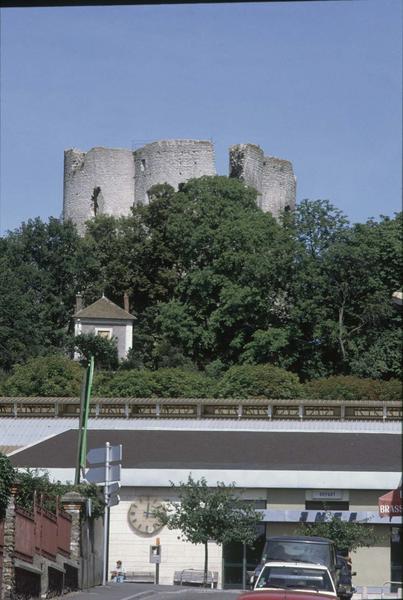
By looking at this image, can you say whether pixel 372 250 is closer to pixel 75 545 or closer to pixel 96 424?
pixel 96 424

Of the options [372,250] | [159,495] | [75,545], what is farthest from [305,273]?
[75,545]

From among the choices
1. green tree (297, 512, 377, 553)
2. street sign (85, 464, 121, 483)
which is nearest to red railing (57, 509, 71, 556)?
street sign (85, 464, 121, 483)

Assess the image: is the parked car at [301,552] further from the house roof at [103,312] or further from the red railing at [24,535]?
the house roof at [103,312]

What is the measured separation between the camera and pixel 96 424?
193 ft

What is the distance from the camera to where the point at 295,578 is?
1802 centimetres

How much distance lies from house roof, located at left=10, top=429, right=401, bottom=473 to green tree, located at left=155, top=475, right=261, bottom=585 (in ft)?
19.4

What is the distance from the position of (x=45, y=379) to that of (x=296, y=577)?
56412mm

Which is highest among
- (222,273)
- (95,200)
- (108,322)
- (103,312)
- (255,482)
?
(95,200)

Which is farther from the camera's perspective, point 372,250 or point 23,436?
point 372,250

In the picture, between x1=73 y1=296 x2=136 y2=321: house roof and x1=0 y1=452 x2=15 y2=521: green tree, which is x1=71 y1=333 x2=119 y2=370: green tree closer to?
x1=73 y1=296 x2=136 y2=321: house roof

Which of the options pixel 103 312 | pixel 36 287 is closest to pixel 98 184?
pixel 36 287

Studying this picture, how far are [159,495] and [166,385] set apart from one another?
24.6 meters

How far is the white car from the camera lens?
1767 cm

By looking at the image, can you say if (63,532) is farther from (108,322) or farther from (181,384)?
(108,322)
